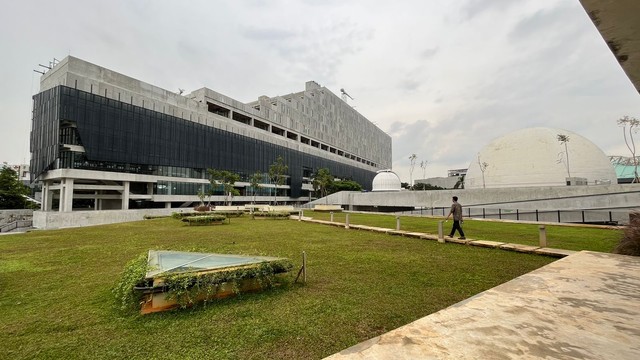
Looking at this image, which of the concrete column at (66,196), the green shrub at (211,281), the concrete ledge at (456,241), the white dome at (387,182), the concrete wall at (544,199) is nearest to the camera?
the green shrub at (211,281)

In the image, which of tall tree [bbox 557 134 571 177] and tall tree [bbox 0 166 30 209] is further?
tall tree [bbox 557 134 571 177]

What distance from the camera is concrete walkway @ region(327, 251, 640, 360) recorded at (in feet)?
10.3

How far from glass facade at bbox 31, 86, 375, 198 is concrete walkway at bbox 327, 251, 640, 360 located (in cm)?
4981

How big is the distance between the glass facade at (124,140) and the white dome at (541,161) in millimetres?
54821

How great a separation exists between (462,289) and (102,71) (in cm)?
5648

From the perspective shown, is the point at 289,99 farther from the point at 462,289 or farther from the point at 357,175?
the point at 462,289

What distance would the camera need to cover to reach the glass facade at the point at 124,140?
38344 millimetres

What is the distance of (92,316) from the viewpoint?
195 inches

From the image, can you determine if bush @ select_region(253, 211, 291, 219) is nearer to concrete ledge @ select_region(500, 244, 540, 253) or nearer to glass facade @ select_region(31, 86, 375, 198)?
concrete ledge @ select_region(500, 244, 540, 253)

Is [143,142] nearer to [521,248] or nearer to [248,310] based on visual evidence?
[248,310]

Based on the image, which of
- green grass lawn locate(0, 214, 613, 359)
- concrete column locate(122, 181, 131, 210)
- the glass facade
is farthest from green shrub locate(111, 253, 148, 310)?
concrete column locate(122, 181, 131, 210)

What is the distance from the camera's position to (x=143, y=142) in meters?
47.1

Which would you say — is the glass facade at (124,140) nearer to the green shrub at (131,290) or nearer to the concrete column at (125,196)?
the concrete column at (125,196)

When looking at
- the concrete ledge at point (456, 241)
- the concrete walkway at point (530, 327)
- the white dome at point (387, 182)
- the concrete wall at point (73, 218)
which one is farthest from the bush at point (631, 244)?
the white dome at point (387, 182)
